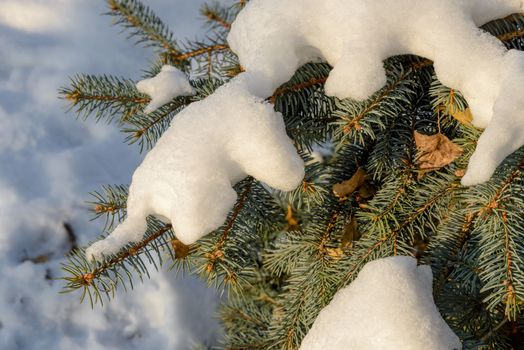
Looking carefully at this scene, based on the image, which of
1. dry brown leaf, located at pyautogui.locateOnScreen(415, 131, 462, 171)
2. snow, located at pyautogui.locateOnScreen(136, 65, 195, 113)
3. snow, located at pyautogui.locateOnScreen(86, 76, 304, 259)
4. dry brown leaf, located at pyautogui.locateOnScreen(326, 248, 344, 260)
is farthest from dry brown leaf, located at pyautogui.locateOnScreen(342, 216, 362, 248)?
snow, located at pyautogui.locateOnScreen(136, 65, 195, 113)

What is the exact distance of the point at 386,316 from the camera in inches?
30.0

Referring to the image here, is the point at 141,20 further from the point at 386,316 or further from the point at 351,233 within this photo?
the point at 386,316

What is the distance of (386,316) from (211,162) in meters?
0.35

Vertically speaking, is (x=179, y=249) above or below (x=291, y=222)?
above

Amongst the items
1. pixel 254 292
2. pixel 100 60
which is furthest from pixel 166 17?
pixel 254 292

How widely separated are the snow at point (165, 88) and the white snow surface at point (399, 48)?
0.20 m

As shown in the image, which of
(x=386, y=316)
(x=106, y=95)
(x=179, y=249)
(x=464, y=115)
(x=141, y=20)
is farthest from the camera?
(x=141, y=20)

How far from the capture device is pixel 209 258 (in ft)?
3.09

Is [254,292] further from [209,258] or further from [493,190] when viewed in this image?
[493,190]

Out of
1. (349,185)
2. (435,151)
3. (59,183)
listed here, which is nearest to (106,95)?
(349,185)

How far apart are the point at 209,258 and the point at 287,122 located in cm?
29

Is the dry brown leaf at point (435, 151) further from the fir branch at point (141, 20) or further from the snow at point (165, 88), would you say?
the fir branch at point (141, 20)

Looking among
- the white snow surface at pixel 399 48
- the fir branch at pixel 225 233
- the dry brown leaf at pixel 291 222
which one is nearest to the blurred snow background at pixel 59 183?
the dry brown leaf at pixel 291 222

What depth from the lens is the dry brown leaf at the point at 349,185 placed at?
1081 millimetres
